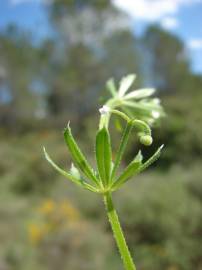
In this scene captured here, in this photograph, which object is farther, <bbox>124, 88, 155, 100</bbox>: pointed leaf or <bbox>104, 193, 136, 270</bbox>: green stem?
<bbox>124, 88, 155, 100</bbox>: pointed leaf

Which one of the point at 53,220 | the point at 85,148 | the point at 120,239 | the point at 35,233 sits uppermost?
the point at 85,148

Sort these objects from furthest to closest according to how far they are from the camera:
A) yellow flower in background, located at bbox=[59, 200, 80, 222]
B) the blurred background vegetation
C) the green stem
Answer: yellow flower in background, located at bbox=[59, 200, 80, 222] < the blurred background vegetation < the green stem

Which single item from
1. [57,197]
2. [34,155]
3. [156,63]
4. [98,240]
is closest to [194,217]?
[98,240]

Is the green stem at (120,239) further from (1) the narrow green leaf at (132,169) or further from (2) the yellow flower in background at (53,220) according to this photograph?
(2) the yellow flower in background at (53,220)

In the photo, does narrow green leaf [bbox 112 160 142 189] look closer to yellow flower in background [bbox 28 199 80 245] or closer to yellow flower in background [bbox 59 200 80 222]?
yellow flower in background [bbox 28 199 80 245]

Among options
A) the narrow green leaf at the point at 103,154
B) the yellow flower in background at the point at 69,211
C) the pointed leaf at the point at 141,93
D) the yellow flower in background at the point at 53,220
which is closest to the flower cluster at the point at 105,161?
the narrow green leaf at the point at 103,154

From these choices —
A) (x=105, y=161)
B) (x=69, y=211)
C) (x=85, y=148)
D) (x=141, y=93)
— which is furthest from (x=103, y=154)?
(x=85, y=148)

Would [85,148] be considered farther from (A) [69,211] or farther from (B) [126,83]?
(B) [126,83]

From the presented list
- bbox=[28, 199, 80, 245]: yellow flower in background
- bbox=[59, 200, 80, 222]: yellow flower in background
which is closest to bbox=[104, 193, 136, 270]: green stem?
bbox=[28, 199, 80, 245]: yellow flower in background

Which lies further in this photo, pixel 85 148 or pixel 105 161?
pixel 85 148
